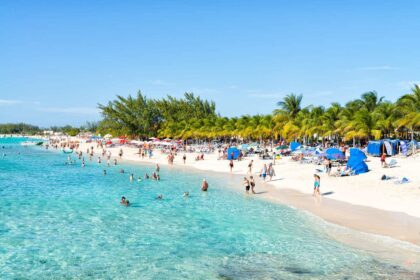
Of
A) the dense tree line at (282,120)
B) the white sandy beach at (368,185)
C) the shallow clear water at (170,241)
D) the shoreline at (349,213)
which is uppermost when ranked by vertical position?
the dense tree line at (282,120)

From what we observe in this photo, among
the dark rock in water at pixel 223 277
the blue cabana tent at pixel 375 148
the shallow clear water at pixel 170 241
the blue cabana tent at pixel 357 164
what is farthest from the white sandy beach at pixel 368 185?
the dark rock in water at pixel 223 277

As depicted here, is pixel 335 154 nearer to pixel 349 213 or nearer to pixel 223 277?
pixel 349 213

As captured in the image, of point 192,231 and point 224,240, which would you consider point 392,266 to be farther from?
point 192,231

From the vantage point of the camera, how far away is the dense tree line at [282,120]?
125 feet

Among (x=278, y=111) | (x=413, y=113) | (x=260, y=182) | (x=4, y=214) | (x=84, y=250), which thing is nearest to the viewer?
(x=84, y=250)

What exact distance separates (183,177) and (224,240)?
19027mm

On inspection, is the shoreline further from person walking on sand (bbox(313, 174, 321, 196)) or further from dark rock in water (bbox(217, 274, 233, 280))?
dark rock in water (bbox(217, 274, 233, 280))

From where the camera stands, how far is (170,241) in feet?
45.8

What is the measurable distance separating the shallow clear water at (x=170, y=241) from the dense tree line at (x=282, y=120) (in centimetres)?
2146

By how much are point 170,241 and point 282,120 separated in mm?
42976

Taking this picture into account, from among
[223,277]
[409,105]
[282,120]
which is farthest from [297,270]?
[282,120]

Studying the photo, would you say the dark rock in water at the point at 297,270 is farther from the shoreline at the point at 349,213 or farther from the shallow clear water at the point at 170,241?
the shoreline at the point at 349,213

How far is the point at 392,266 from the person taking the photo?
10562 millimetres

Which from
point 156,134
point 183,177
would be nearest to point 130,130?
point 156,134
